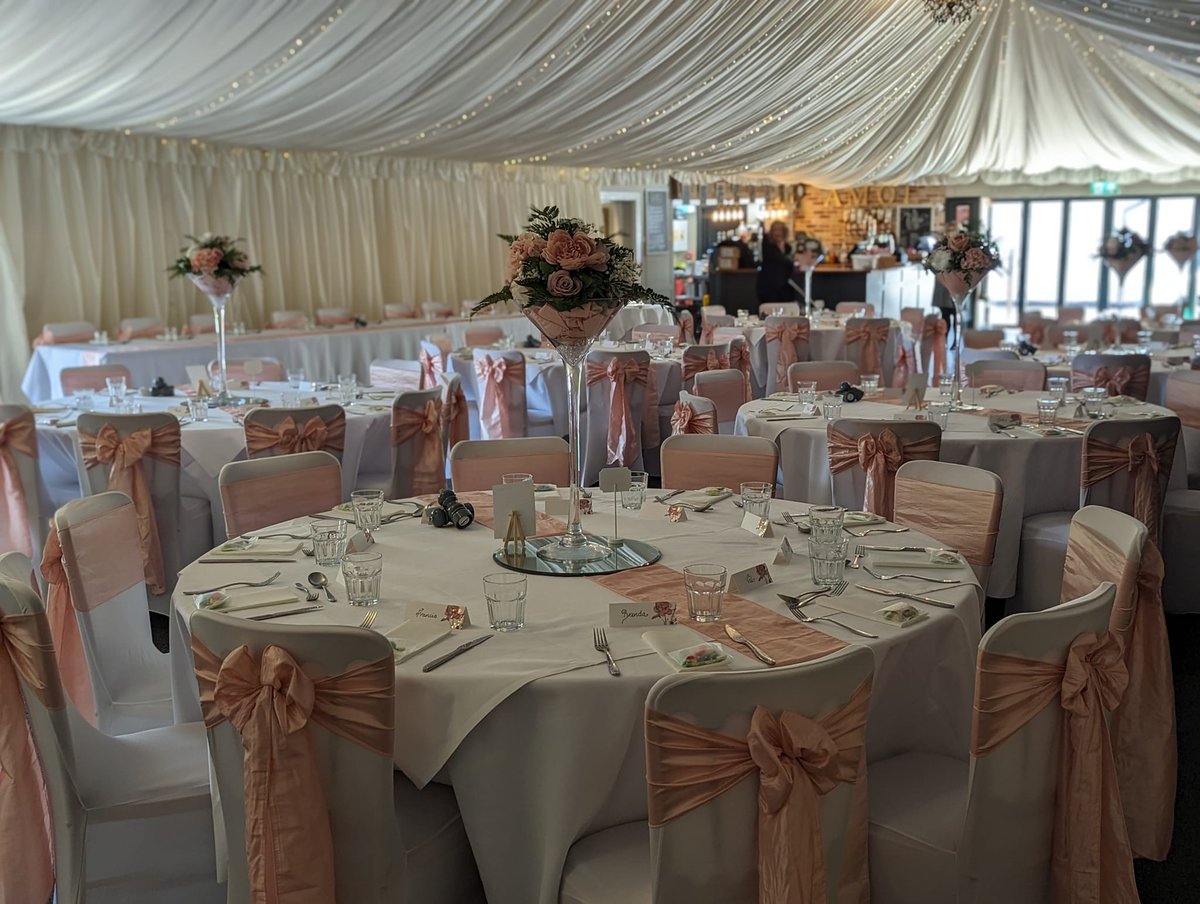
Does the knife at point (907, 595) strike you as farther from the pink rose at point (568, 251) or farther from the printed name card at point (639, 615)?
the pink rose at point (568, 251)

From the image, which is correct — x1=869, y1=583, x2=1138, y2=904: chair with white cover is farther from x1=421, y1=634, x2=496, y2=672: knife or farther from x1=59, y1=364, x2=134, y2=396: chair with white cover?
x1=59, y1=364, x2=134, y2=396: chair with white cover

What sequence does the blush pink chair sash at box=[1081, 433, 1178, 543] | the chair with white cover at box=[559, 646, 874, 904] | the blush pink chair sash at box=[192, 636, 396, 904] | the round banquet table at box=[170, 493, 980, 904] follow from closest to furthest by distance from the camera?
1. the chair with white cover at box=[559, 646, 874, 904]
2. the blush pink chair sash at box=[192, 636, 396, 904]
3. the round banquet table at box=[170, 493, 980, 904]
4. the blush pink chair sash at box=[1081, 433, 1178, 543]

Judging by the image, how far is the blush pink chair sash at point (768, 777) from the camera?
1.81 meters

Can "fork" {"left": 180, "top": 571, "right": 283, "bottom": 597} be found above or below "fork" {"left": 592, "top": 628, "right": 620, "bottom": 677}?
above

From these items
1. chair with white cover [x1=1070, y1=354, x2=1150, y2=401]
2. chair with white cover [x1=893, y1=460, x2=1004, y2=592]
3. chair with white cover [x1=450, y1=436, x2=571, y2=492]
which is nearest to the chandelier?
chair with white cover [x1=1070, y1=354, x2=1150, y2=401]

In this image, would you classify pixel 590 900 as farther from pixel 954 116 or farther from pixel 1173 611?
pixel 954 116

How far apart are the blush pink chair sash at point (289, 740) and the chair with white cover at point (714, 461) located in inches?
87.9

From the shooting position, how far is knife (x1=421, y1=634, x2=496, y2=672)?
7.29 feet

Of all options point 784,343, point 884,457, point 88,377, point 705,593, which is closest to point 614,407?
point 784,343

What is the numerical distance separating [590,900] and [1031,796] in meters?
0.93

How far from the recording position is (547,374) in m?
7.80

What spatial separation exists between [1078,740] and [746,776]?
2.59ft

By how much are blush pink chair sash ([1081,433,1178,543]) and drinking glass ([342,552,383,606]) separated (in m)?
3.26

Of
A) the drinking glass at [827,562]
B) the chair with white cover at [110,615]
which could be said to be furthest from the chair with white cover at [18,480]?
the drinking glass at [827,562]
